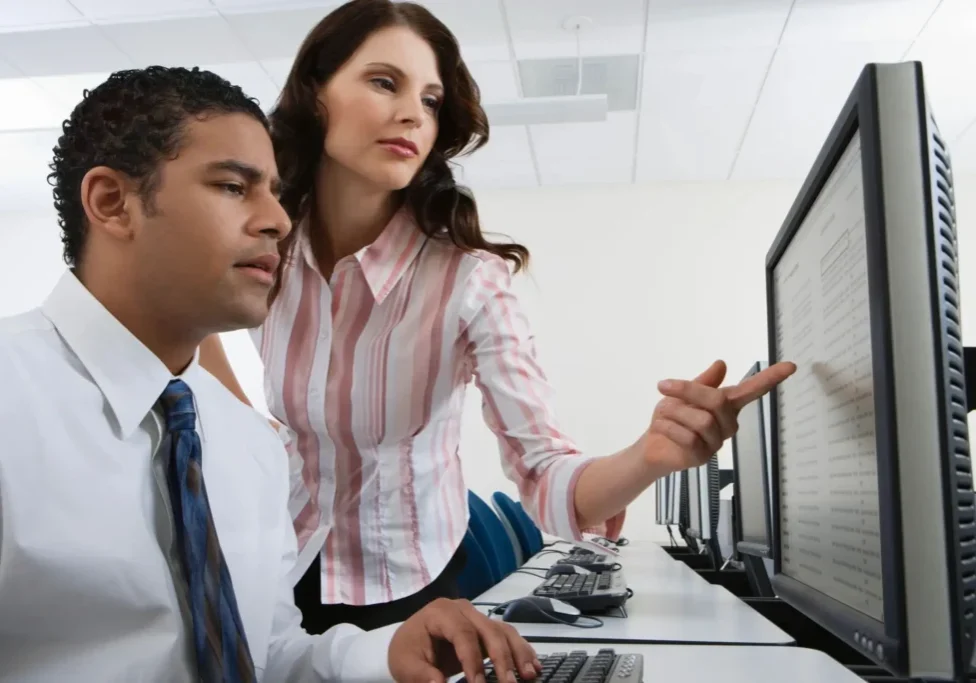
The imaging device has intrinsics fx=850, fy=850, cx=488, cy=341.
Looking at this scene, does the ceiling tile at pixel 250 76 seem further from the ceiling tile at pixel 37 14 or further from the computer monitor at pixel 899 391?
the computer monitor at pixel 899 391

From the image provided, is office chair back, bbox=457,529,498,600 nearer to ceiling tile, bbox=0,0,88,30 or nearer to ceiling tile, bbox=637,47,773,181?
ceiling tile, bbox=637,47,773,181

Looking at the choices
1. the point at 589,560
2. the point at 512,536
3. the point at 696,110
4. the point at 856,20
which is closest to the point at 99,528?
the point at 589,560

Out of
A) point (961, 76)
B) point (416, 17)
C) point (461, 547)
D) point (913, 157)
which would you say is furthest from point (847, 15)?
point (913, 157)

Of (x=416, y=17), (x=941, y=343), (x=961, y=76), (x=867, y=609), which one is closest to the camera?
(x=941, y=343)

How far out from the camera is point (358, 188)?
131cm

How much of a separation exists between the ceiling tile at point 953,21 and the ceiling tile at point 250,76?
3178 millimetres

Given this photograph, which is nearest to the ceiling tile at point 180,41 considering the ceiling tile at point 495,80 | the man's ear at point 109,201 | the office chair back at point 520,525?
the ceiling tile at point 495,80

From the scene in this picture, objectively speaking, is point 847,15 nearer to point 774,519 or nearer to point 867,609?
point 774,519

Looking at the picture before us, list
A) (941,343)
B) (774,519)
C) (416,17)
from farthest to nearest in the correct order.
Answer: (416,17)
(774,519)
(941,343)

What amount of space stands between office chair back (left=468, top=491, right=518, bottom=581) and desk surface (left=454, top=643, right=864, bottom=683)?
4.30ft

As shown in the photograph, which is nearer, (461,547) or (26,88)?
(461,547)

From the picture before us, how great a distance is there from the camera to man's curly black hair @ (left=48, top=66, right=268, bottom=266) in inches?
36.7

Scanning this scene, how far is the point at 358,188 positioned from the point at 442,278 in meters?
0.19

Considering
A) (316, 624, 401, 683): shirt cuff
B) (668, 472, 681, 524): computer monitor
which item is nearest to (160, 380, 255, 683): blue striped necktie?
(316, 624, 401, 683): shirt cuff
